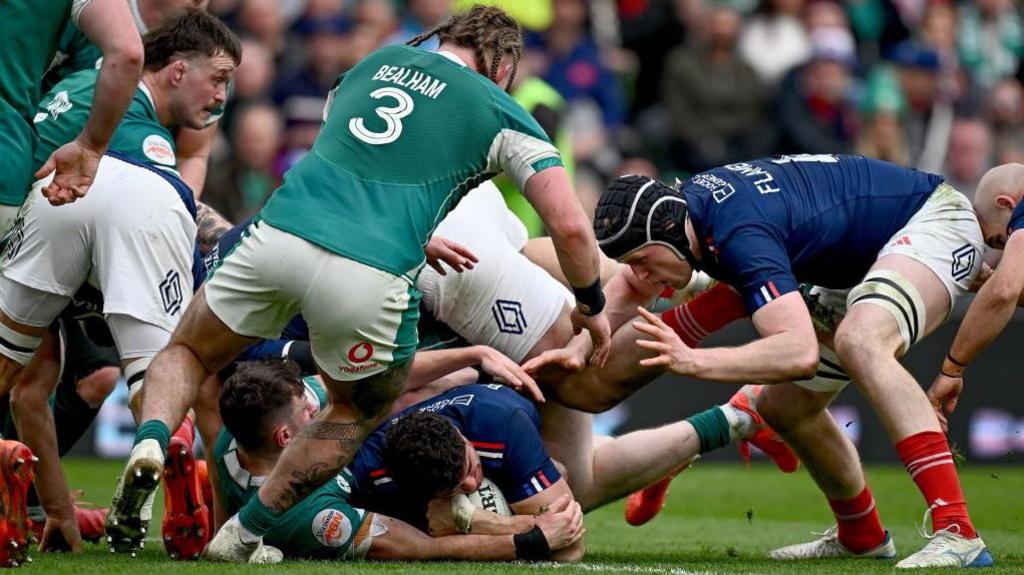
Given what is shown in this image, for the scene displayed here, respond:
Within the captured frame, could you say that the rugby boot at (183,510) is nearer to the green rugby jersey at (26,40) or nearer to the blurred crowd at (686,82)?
the green rugby jersey at (26,40)

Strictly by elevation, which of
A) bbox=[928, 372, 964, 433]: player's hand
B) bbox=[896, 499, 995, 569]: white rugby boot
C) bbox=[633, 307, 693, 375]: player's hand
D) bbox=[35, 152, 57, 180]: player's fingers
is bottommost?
bbox=[896, 499, 995, 569]: white rugby boot

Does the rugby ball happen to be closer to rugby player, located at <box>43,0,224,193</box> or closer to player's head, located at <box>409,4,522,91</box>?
player's head, located at <box>409,4,522,91</box>

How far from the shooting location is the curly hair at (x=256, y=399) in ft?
20.7

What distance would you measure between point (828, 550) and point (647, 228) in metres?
2.04

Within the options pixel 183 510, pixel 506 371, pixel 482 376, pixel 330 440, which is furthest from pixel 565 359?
pixel 183 510

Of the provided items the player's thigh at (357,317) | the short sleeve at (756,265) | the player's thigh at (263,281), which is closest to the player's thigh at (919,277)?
the short sleeve at (756,265)

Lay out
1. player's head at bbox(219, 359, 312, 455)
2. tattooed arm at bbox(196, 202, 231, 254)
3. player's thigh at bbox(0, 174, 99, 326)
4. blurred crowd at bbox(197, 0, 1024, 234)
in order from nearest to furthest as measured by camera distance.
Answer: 1. player's head at bbox(219, 359, 312, 455)
2. player's thigh at bbox(0, 174, 99, 326)
3. tattooed arm at bbox(196, 202, 231, 254)
4. blurred crowd at bbox(197, 0, 1024, 234)

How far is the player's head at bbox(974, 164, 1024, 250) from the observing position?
6.91 m

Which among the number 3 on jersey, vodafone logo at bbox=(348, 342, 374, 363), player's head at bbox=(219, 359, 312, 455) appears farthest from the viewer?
player's head at bbox=(219, 359, 312, 455)

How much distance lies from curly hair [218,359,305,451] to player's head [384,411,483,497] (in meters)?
0.47

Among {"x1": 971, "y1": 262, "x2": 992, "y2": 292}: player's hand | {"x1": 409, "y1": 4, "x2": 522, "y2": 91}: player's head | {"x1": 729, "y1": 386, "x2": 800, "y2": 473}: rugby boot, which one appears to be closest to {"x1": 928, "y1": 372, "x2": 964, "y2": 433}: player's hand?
{"x1": 971, "y1": 262, "x2": 992, "y2": 292}: player's hand

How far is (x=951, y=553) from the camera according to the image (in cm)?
611

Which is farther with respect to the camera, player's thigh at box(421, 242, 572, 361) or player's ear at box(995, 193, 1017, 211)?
player's thigh at box(421, 242, 572, 361)

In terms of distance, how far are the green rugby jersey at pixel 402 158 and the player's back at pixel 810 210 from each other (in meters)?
0.86
